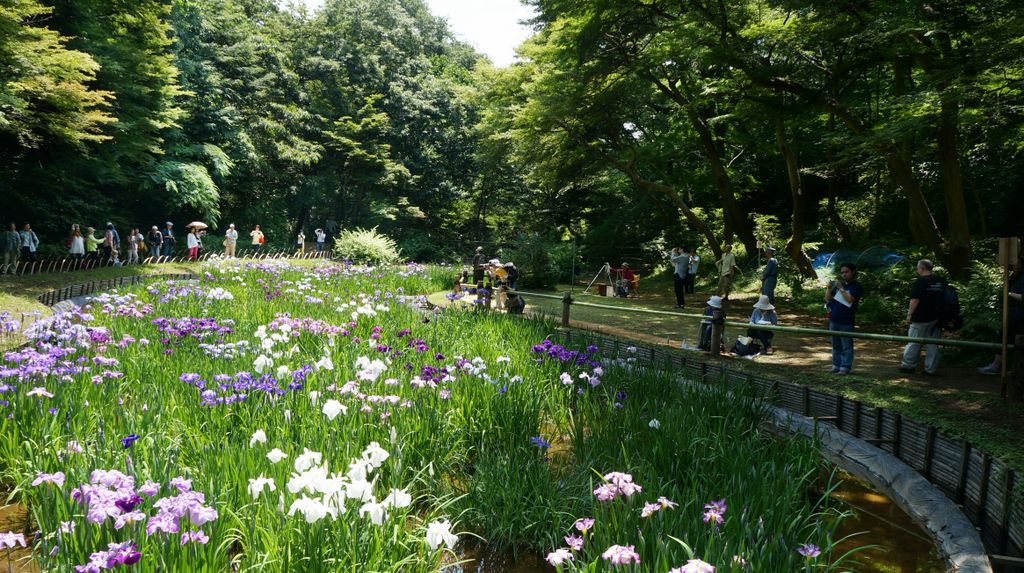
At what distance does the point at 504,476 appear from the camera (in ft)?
10.9

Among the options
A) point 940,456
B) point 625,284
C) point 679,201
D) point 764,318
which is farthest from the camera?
point 625,284

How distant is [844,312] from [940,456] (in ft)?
13.1

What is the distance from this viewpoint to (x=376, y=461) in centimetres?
244

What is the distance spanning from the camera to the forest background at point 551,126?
10.9 meters

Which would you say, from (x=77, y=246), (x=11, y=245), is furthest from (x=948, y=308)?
(x=77, y=246)

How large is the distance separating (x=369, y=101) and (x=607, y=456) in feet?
109

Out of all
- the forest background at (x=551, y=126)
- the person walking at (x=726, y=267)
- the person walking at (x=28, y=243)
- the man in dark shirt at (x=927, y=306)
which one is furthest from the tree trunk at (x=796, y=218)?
the person walking at (x=28, y=243)

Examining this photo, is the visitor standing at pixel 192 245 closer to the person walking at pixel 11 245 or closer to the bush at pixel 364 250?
the bush at pixel 364 250

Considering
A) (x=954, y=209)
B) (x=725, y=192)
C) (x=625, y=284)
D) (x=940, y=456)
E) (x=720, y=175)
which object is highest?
(x=720, y=175)

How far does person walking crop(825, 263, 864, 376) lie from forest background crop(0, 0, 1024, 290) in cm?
241

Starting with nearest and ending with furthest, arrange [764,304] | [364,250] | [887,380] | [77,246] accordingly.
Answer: [887,380] < [764,304] < [77,246] < [364,250]

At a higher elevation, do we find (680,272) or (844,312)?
(680,272)

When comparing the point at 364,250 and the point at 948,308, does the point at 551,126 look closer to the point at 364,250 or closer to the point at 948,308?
the point at 364,250

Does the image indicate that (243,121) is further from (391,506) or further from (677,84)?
(391,506)
